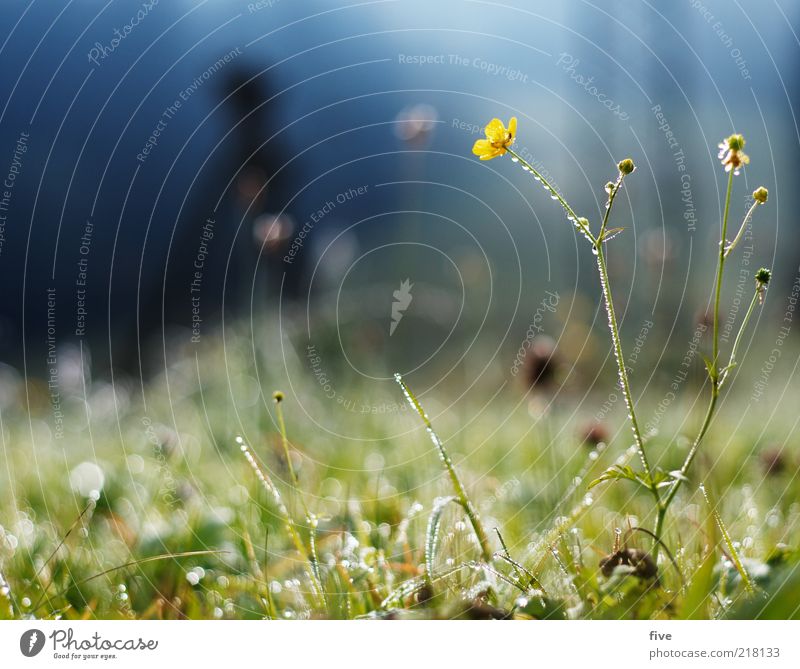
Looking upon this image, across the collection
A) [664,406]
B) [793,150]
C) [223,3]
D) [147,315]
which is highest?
[223,3]

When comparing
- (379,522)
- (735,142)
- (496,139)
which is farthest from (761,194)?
(379,522)

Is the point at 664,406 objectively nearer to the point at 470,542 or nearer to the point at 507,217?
the point at 507,217

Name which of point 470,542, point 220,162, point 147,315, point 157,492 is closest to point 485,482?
point 470,542

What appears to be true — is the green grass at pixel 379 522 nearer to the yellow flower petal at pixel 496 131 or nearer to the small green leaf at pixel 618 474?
the small green leaf at pixel 618 474

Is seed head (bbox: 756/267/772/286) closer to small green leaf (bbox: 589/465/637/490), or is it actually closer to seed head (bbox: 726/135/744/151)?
seed head (bbox: 726/135/744/151)

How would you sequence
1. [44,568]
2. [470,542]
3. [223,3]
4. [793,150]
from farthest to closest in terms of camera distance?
[793,150]
[223,3]
[44,568]
[470,542]

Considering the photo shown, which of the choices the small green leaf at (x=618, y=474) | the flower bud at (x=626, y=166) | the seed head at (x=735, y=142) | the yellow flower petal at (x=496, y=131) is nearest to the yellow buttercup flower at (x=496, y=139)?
the yellow flower petal at (x=496, y=131)

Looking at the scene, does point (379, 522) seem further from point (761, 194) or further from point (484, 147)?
point (761, 194)
